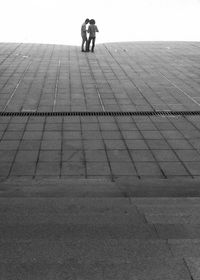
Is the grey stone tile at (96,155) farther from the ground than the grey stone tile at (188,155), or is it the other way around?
the grey stone tile at (188,155)

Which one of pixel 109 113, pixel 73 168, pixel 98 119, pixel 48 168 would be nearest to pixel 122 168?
pixel 73 168

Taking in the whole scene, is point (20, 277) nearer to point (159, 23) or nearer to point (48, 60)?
→ point (48, 60)

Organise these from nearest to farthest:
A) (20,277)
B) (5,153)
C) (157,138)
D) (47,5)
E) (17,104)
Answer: (20,277) → (5,153) → (157,138) → (17,104) → (47,5)

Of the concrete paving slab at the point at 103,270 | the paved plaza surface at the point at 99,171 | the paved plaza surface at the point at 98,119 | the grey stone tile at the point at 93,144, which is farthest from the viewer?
the grey stone tile at the point at 93,144

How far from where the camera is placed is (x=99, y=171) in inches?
259

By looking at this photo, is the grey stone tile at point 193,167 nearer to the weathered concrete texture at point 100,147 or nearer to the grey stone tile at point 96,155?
the weathered concrete texture at point 100,147

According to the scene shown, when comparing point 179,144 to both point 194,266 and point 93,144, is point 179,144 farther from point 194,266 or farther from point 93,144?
point 194,266

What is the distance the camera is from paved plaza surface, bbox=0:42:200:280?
3.09 metres

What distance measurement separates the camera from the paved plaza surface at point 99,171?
3.09 m

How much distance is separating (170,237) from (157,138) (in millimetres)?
4665

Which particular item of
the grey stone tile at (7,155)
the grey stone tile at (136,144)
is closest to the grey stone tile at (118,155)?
the grey stone tile at (136,144)

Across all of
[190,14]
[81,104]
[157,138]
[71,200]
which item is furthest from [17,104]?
[190,14]

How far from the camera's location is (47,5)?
1173 inches

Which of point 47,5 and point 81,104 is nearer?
point 81,104
